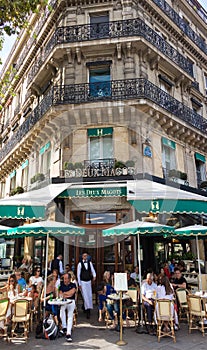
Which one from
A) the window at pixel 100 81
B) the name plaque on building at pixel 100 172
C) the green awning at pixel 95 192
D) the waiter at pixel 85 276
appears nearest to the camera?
the waiter at pixel 85 276

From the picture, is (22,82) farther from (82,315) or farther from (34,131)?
(82,315)

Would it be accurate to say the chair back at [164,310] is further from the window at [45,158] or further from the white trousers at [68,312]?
the window at [45,158]

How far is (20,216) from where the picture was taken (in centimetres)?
643

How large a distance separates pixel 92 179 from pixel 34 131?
4.40 m

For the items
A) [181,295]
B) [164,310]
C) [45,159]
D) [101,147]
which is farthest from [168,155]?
[164,310]

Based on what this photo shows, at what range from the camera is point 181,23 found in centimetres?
1576

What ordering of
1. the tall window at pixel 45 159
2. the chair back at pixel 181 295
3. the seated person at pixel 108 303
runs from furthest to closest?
1. the tall window at pixel 45 159
2. the chair back at pixel 181 295
3. the seated person at pixel 108 303

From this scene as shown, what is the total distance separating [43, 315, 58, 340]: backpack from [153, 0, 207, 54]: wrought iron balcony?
47.7 ft

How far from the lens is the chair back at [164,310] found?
19.0 feet

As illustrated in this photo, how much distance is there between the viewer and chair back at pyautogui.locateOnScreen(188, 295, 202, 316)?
617 centimetres

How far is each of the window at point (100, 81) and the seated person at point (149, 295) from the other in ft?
24.0

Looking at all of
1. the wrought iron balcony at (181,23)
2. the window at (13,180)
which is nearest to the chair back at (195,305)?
the window at (13,180)

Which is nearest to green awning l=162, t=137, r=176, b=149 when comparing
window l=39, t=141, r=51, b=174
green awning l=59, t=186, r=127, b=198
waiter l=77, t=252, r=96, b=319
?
green awning l=59, t=186, r=127, b=198

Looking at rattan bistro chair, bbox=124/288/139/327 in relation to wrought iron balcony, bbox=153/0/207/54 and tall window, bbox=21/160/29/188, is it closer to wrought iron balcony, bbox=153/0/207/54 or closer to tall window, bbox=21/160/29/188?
tall window, bbox=21/160/29/188
